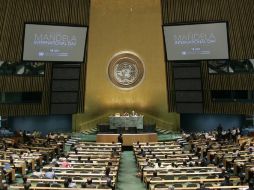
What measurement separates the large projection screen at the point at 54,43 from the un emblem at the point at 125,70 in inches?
147

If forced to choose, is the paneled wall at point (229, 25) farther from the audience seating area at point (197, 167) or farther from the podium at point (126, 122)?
the audience seating area at point (197, 167)

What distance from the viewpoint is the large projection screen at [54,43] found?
25.5 m

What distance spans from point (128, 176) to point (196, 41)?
12703mm

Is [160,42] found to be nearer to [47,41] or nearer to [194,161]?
[47,41]

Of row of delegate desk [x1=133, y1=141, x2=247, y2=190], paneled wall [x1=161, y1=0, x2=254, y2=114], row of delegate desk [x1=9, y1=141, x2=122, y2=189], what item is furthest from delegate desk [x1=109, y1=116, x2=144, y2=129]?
row of delegate desk [x1=133, y1=141, x2=247, y2=190]

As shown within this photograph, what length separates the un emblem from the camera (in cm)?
2962

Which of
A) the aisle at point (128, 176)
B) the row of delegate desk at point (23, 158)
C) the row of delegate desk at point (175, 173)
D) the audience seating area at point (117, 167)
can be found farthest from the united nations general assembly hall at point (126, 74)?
the row of delegate desk at point (175, 173)

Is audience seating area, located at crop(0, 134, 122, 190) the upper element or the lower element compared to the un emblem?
lower

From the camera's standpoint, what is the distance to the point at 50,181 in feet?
40.0

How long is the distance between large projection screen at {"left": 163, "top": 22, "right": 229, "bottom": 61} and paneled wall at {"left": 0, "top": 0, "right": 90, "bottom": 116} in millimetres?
6373

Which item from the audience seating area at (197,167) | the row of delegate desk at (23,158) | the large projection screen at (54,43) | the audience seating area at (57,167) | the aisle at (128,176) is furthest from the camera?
the large projection screen at (54,43)

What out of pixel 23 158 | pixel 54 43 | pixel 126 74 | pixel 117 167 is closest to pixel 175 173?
pixel 117 167

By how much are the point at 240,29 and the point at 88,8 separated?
1072cm

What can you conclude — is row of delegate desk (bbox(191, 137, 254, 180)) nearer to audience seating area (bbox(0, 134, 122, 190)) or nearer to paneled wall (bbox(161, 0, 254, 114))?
audience seating area (bbox(0, 134, 122, 190))
